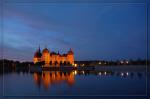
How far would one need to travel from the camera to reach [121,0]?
Answer: 340cm

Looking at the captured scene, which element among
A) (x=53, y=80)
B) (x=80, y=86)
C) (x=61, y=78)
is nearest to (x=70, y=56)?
(x=61, y=78)

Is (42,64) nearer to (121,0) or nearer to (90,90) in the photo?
(90,90)

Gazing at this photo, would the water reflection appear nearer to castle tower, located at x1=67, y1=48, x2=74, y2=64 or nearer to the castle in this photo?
castle tower, located at x1=67, y1=48, x2=74, y2=64

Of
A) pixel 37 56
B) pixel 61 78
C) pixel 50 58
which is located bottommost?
pixel 61 78

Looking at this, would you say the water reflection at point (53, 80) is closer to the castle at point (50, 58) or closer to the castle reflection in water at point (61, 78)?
the castle reflection in water at point (61, 78)

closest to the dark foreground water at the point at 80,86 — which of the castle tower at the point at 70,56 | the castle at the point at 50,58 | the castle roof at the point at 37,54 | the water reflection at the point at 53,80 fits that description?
the water reflection at the point at 53,80

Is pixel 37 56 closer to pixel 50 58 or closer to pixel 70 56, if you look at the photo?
pixel 50 58

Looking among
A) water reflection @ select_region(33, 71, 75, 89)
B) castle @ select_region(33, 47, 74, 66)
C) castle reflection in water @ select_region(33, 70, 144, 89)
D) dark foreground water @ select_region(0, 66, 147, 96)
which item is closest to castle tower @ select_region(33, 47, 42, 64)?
castle @ select_region(33, 47, 74, 66)

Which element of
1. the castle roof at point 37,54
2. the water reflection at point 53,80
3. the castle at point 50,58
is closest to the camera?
the water reflection at point 53,80

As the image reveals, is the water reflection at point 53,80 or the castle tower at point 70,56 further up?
the castle tower at point 70,56

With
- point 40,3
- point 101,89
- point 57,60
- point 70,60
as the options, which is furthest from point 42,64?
point 40,3

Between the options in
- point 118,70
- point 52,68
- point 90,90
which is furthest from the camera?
point 52,68

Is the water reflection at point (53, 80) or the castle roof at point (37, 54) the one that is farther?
the castle roof at point (37, 54)

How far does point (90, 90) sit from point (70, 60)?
6418 millimetres
